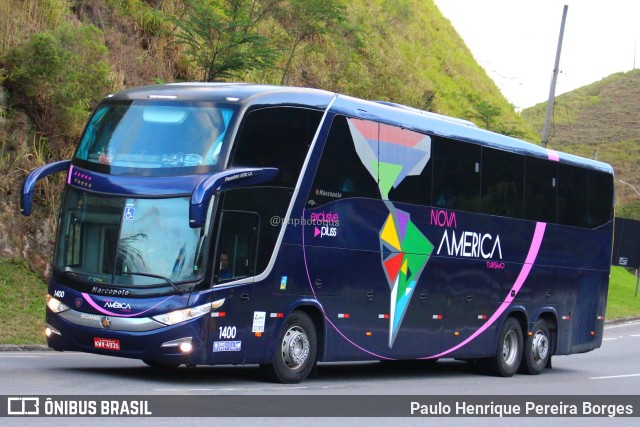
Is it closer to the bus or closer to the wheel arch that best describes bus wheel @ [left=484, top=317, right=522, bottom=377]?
the bus

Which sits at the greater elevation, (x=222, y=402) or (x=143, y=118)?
(x=143, y=118)

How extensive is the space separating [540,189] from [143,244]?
407 inches

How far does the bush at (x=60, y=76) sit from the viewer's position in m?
24.1

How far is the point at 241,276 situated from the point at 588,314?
11523 millimetres

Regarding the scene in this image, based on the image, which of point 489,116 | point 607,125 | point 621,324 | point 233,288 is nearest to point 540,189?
point 233,288

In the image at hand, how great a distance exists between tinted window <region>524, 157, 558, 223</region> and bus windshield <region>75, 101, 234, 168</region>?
882cm

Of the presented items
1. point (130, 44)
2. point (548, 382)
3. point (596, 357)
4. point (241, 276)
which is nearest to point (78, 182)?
point (241, 276)

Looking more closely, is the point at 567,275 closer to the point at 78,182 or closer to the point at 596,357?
the point at 596,357

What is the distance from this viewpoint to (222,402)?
12773 mm

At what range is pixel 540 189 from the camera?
2231 cm

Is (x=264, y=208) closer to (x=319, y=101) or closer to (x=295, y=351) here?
(x=319, y=101)

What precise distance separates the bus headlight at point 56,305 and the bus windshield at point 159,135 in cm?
192

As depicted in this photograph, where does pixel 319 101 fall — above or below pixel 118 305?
above

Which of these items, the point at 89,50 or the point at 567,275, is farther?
the point at 89,50
